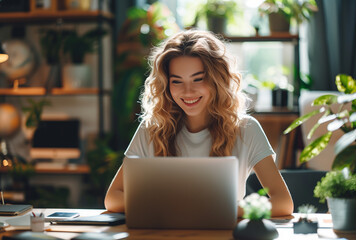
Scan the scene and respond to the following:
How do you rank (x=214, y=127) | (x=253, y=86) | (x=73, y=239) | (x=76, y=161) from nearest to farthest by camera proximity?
(x=73, y=239) → (x=214, y=127) → (x=253, y=86) → (x=76, y=161)

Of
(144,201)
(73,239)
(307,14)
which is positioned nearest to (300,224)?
(144,201)

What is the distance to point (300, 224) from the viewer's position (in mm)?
1444

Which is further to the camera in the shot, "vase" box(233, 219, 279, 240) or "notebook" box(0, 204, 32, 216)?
"notebook" box(0, 204, 32, 216)

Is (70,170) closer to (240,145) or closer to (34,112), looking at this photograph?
(34,112)

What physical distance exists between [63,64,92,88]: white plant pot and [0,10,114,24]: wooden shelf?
36cm

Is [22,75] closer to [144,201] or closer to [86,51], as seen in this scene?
[86,51]

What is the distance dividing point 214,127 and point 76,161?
207cm

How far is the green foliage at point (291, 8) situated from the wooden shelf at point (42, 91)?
4.36 ft

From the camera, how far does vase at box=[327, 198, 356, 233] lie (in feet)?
4.70

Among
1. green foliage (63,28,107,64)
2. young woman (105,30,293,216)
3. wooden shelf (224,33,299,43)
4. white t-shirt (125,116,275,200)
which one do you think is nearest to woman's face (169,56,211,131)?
young woman (105,30,293,216)

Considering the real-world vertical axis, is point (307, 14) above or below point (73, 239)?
above

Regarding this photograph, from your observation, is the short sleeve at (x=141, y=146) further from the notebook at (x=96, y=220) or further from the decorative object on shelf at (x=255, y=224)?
the decorative object on shelf at (x=255, y=224)

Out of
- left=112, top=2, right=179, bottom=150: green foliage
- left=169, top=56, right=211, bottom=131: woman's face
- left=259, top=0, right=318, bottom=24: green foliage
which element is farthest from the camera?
left=112, top=2, right=179, bottom=150: green foliage

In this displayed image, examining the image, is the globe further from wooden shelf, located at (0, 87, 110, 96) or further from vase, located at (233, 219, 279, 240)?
vase, located at (233, 219, 279, 240)
